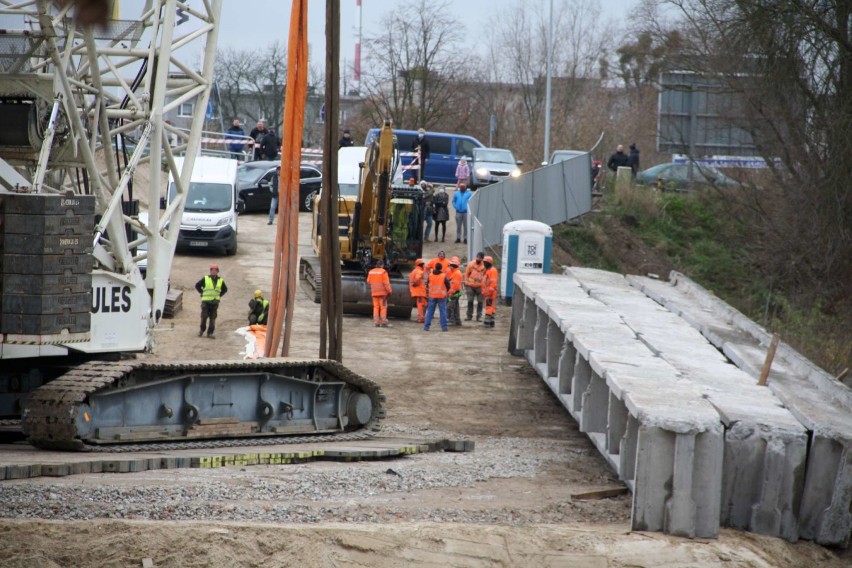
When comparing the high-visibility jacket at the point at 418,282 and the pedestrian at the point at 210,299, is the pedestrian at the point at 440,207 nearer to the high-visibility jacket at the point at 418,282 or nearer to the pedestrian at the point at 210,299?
the high-visibility jacket at the point at 418,282

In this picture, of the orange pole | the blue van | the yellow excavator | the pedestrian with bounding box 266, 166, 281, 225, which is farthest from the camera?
the blue van

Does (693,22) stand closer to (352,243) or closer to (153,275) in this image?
(352,243)

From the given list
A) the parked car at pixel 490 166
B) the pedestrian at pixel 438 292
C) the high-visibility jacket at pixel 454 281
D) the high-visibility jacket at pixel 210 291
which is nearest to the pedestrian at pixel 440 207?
the parked car at pixel 490 166

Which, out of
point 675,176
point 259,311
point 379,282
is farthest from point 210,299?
point 675,176

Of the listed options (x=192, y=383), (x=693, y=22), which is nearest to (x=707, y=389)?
(x=192, y=383)

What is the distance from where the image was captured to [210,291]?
66.6ft

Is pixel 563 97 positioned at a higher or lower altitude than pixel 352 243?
higher

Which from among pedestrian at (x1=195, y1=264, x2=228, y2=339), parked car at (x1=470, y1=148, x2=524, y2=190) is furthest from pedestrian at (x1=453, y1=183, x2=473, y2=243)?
pedestrian at (x1=195, y1=264, x2=228, y2=339)

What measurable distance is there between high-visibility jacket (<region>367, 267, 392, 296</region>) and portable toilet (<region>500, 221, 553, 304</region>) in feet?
13.1

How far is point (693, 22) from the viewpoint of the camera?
107 feet

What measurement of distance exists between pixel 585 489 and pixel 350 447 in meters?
2.55

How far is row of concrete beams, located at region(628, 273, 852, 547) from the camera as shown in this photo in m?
9.84

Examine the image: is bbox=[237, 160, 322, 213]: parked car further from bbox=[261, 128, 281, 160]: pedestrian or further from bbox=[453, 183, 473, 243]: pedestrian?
bbox=[453, 183, 473, 243]: pedestrian

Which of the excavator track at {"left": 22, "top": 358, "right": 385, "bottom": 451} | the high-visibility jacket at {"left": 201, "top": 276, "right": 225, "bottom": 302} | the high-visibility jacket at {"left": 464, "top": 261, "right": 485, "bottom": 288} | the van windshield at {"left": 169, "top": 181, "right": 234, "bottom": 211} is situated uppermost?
the van windshield at {"left": 169, "top": 181, "right": 234, "bottom": 211}
